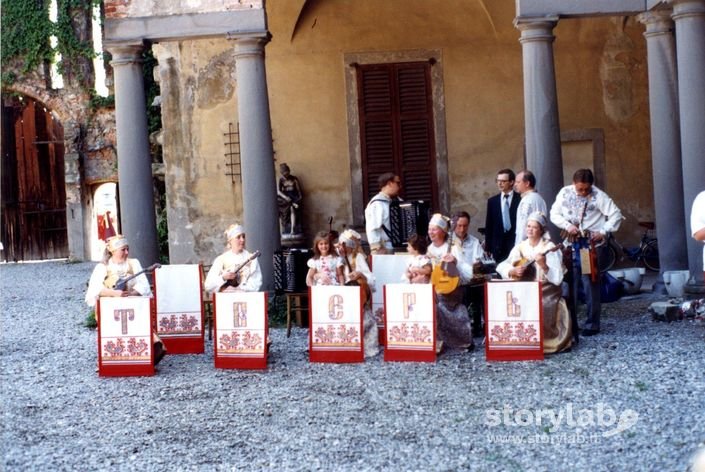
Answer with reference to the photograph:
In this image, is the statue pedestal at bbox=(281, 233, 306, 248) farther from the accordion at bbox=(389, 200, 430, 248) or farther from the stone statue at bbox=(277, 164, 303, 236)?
the accordion at bbox=(389, 200, 430, 248)

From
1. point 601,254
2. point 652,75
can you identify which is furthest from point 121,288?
point 652,75

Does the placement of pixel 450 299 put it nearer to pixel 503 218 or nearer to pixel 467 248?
pixel 467 248

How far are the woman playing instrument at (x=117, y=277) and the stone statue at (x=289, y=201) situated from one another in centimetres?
521

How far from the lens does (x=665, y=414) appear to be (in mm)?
6223

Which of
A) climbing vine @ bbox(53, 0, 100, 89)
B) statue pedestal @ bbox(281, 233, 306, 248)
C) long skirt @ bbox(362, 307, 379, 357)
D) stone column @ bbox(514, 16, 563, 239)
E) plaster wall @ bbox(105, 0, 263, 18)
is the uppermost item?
climbing vine @ bbox(53, 0, 100, 89)

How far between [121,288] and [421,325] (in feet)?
8.26

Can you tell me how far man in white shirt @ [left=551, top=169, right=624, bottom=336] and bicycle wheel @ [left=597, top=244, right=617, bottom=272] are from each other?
203 mm

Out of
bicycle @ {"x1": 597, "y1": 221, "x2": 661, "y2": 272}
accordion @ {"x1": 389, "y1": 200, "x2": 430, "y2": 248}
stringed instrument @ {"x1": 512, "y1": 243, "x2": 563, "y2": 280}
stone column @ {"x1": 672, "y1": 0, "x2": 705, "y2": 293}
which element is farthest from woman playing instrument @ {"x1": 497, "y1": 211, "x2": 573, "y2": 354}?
bicycle @ {"x1": 597, "y1": 221, "x2": 661, "y2": 272}

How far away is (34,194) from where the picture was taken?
90.0ft

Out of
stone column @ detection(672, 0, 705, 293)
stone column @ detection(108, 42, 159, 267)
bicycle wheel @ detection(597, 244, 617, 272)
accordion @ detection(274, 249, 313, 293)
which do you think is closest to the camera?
bicycle wheel @ detection(597, 244, 617, 272)

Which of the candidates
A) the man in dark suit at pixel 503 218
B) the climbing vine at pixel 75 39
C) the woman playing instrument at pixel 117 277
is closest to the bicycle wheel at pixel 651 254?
the man in dark suit at pixel 503 218

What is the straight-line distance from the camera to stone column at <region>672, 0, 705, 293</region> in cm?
1003

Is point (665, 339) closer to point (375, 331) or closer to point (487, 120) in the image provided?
point (375, 331)

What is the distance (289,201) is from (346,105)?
157 centimetres
